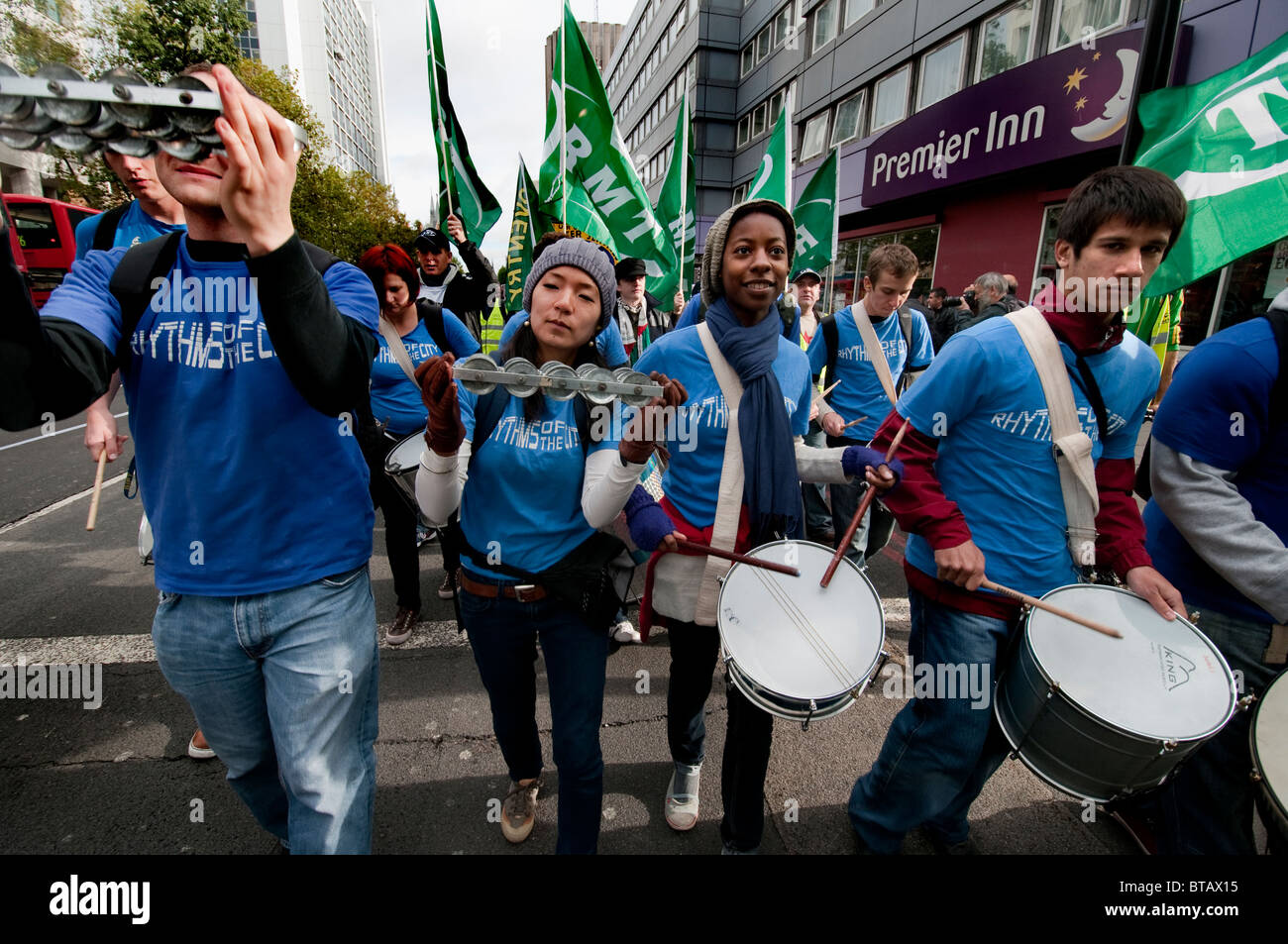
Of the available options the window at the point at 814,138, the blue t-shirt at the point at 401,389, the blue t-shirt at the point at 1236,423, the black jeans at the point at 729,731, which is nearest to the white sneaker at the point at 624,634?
the black jeans at the point at 729,731

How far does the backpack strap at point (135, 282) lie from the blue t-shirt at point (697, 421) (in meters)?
1.27

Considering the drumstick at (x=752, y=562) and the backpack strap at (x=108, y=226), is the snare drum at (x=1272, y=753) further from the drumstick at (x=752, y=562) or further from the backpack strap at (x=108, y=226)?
the backpack strap at (x=108, y=226)

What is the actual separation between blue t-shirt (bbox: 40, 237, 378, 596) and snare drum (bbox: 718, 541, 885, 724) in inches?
44.1

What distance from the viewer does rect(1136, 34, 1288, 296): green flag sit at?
2.12 meters

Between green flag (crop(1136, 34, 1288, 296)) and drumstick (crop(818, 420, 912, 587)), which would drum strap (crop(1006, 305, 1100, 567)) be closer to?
drumstick (crop(818, 420, 912, 587))

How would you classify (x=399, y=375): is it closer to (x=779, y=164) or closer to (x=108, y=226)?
(x=108, y=226)

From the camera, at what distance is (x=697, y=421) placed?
2.01 m

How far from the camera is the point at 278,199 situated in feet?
3.55

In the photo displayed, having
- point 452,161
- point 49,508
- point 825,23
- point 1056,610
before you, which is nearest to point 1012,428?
point 1056,610

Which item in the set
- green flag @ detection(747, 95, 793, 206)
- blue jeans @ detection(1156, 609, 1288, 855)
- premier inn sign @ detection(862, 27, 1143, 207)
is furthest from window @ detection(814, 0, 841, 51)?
blue jeans @ detection(1156, 609, 1288, 855)

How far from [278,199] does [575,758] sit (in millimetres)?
1647

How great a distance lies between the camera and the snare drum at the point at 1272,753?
4.41 ft

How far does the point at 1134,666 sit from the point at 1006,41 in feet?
50.8
